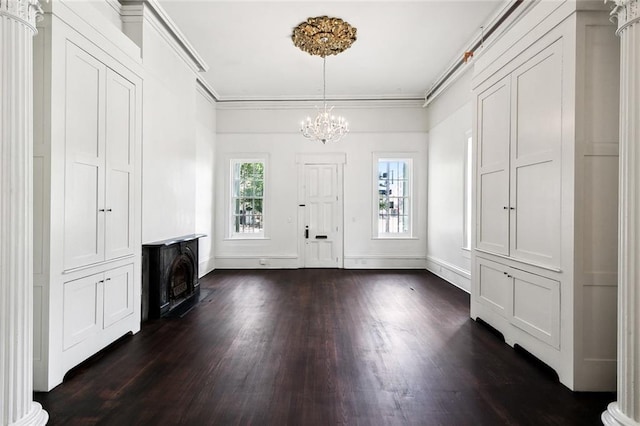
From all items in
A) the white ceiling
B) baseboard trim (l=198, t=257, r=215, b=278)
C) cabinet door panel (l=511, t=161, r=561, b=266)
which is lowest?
baseboard trim (l=198, t=257, r=215, b=278)

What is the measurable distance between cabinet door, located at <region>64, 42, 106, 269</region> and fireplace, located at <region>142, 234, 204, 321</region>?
889mm

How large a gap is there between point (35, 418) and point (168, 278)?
2236 millimetres

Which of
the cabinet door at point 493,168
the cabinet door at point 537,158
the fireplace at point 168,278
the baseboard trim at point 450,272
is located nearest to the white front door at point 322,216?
the baseboard trim at point 450,272

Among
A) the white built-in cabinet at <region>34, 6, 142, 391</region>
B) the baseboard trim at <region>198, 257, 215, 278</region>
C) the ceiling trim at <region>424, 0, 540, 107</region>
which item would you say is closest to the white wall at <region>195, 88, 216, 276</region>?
the baseboard trim at <region>198, 257, 215, 278</region>

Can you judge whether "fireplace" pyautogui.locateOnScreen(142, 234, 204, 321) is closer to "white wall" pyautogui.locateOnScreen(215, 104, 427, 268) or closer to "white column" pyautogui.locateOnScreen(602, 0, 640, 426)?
"white wall" pyautogui.locateOnScreen(215, 104, 427, 268)

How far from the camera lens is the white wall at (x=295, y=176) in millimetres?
7453

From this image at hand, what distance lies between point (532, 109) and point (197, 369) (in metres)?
3.68

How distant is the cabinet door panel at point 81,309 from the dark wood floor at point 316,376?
0.28m

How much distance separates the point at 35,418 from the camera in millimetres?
1985

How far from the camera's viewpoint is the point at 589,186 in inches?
98.7

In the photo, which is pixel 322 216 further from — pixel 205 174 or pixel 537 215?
pixel 537 215

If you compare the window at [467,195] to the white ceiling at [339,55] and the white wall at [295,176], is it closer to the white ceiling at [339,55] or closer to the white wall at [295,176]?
the white ceiling at [339,55]

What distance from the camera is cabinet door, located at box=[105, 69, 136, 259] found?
3172mm

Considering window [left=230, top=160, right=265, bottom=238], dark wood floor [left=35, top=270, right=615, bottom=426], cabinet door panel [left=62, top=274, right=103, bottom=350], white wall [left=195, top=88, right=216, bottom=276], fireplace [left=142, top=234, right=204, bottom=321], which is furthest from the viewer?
window [left=230, top=160, right=265, bottom=238]
